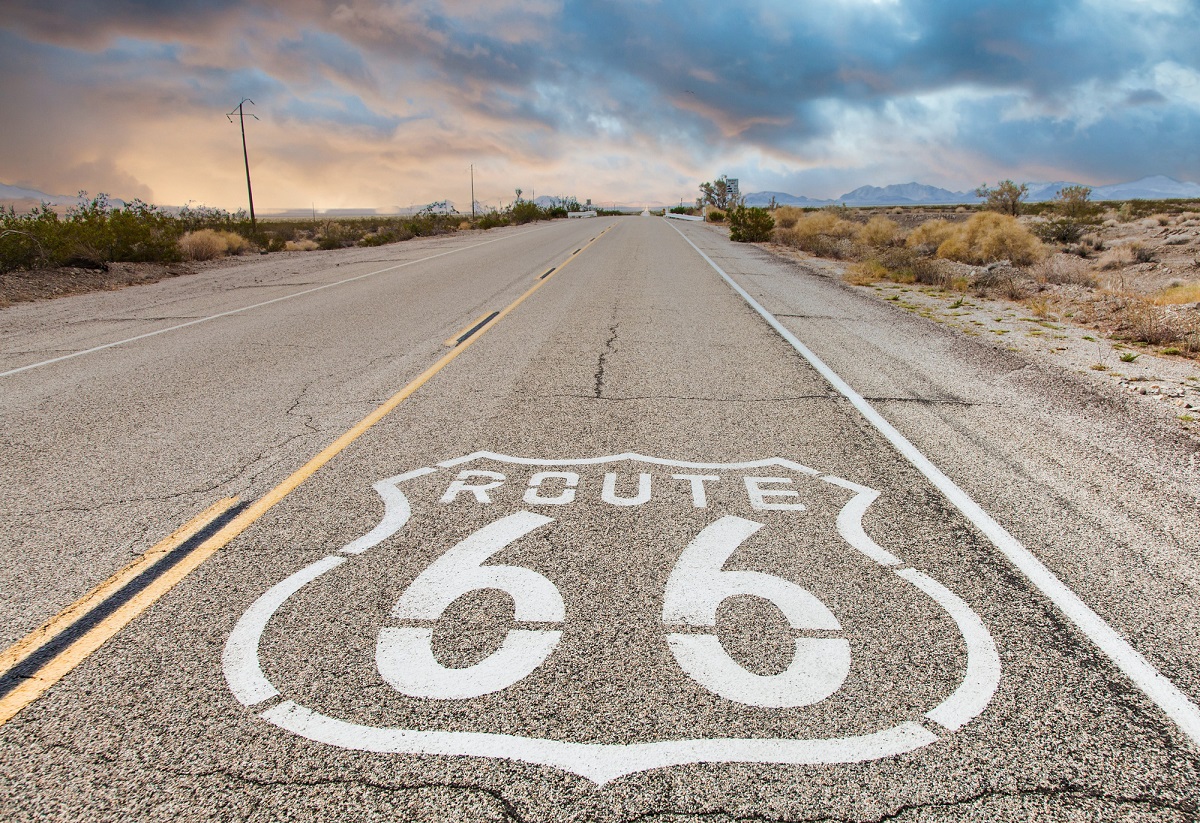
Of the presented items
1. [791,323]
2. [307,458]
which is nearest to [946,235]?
[791,323]

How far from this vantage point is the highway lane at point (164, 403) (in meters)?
3.56

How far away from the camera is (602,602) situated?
2873 mm

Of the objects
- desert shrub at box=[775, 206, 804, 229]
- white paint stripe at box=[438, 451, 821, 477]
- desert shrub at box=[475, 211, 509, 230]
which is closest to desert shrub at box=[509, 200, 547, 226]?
desert shrub at box=[475, 211, 509, 230]

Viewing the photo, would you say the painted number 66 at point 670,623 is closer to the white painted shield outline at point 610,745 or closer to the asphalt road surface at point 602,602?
the asphalt road surface at point 602,602

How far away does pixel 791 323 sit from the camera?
31.1 ft

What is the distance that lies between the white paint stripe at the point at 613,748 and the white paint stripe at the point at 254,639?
26 centimetres

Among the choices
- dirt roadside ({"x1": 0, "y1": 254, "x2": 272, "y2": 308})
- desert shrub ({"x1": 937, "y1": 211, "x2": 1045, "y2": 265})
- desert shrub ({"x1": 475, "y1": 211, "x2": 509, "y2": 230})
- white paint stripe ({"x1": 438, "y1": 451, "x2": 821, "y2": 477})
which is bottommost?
white paint stripe ({"x1": 438, "y1": 451, "x2": 821, "y2": 477})

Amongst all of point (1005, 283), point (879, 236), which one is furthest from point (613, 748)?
point (879, 236)

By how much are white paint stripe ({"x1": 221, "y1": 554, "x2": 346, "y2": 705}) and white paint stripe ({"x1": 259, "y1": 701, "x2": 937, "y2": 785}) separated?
0.85ft

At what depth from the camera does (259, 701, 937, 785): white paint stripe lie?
2.05 m

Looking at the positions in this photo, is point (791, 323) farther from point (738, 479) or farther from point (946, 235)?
point (946, 235)

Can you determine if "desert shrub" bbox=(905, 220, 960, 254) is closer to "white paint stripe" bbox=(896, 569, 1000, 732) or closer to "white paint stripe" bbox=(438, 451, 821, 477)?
"white paint stripe" bbox=(438, 451, 821, 477)

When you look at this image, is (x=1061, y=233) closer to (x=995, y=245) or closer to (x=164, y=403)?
(x=995, y=245)

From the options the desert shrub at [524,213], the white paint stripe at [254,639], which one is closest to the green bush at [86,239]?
the white paint stripe at [254,639]
